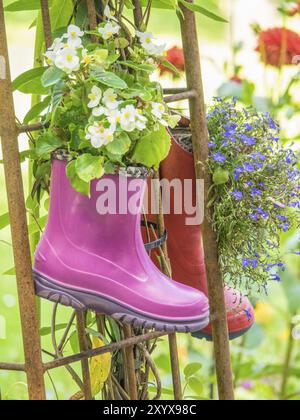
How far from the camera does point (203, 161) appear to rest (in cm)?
143

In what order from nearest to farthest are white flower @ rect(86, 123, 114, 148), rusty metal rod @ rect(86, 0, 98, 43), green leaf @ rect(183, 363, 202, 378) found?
white flower @ rect(86, 123, 114, 148) < rusty metal rod @ rect(86, 0, 98, 43) < green leaf @ rect(183, 363, 202, 378)

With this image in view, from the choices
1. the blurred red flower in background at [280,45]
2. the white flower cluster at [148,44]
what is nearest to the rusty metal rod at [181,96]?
the white flower cluster at [148,44]

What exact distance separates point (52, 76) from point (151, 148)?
0.18 m

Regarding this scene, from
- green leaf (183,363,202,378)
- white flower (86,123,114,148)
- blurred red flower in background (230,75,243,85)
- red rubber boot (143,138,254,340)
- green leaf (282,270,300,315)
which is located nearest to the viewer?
white flower (86,123,114,148)

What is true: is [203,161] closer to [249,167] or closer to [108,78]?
[249,167]

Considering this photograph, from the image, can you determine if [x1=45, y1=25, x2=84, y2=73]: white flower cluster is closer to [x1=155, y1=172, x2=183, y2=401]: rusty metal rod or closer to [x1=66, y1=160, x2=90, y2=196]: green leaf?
[x1=66, y1=160, x2=90, y2=196]: green leaf

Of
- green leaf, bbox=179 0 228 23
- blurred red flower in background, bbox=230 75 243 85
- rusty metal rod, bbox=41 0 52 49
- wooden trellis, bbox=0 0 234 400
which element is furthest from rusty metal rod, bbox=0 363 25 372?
blurred red flower in background, bbox=230 75 243 85

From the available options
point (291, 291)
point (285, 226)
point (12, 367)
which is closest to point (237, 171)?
point (285, 226)

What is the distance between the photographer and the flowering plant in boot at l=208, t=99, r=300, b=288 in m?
1.39

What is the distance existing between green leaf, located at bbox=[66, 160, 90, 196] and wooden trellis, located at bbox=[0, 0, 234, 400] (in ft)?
0.28

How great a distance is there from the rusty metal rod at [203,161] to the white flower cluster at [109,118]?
0.29 metres

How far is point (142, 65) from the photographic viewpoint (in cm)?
122

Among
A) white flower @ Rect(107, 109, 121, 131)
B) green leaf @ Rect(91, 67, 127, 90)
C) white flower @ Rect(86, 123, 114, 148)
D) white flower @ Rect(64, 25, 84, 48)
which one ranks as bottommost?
white flower @ Rect(86, 123, 114, 148)

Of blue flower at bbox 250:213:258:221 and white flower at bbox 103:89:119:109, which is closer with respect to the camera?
white flower at bbox 103:89:119:109
